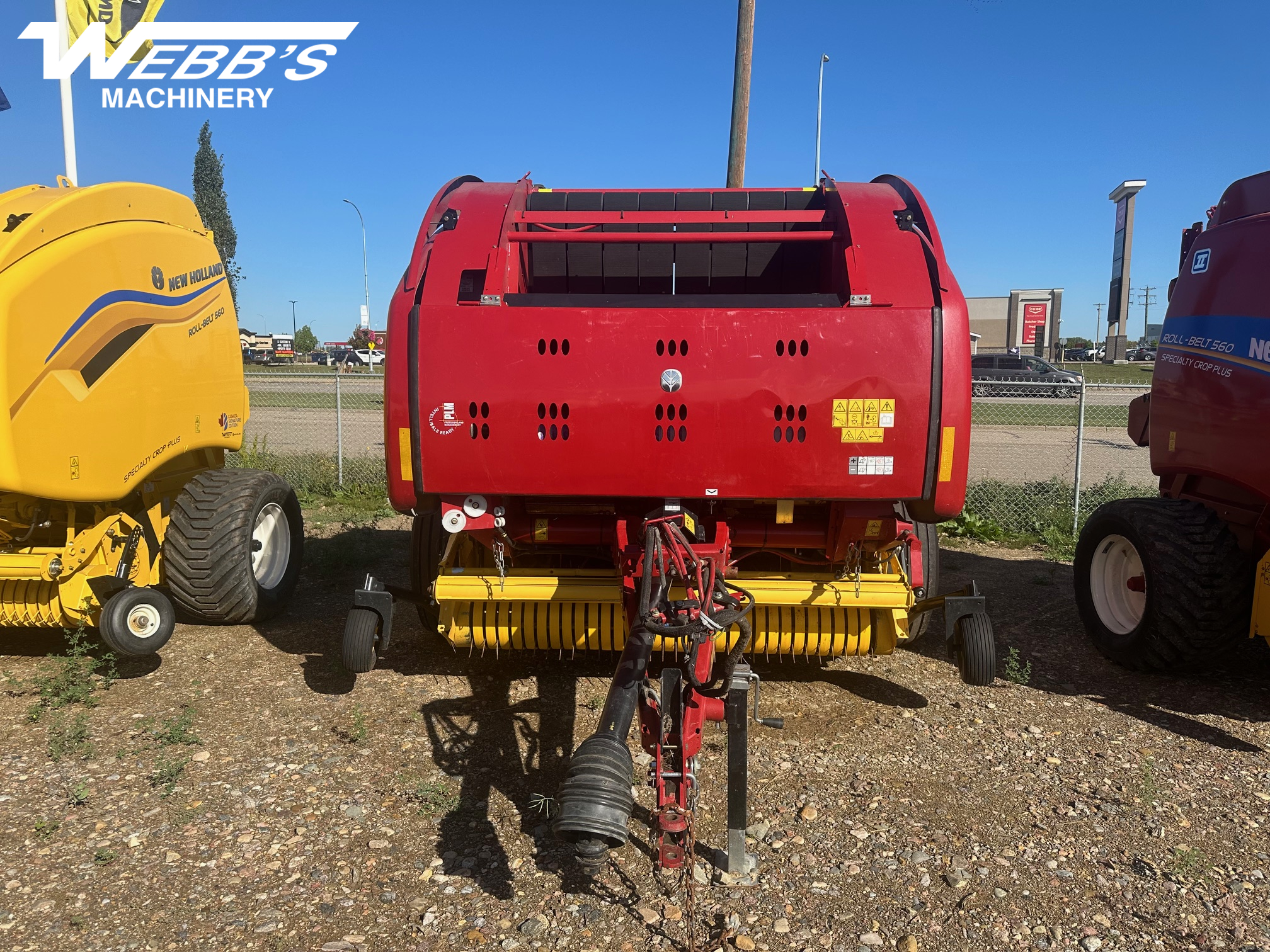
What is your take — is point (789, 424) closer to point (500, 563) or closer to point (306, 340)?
point (500, 563)

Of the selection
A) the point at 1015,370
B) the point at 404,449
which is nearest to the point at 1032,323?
the point at 1015,370

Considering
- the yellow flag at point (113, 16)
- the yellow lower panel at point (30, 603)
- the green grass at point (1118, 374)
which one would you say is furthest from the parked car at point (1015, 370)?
the yellow lower panel at point (30, 603)

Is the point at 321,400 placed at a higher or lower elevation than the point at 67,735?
higher

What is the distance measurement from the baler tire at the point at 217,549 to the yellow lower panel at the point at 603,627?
1.63 metres

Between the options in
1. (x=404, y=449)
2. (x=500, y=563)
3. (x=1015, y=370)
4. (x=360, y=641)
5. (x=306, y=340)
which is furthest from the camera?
(x=306, y=340)

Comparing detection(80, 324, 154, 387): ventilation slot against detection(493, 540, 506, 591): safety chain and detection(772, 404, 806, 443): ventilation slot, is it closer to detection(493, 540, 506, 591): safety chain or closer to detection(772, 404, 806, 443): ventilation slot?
detection(493, 540, 506, 591): safety chain

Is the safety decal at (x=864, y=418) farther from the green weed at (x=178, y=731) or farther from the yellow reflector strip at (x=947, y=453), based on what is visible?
the green weed at (x=178, y=731)

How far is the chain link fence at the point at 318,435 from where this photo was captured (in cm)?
1019

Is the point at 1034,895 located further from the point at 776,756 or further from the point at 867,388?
the point at 867,388

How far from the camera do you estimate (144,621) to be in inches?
165

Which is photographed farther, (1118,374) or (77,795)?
(1118,374)

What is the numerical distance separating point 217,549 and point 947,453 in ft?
12.8

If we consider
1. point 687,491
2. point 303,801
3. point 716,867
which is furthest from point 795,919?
point 303,801

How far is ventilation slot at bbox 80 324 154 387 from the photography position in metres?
4.16
